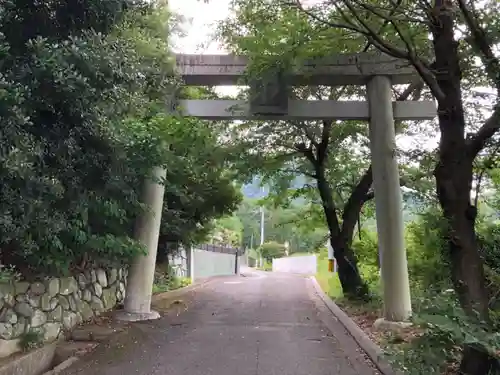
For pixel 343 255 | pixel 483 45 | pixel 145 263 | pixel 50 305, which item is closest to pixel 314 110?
pixel 145 263

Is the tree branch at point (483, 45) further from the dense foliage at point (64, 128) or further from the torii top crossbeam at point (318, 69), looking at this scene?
the torii top crossbeam at point (318, 69)

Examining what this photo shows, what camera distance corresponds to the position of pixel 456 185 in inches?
220

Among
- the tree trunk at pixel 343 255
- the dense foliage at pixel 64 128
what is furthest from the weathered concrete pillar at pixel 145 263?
the tree trunk at pixel 343 255

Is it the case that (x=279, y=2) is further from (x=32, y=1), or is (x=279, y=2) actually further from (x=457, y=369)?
(x=457, y=369)

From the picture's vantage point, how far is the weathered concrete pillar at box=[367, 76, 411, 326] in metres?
9.77

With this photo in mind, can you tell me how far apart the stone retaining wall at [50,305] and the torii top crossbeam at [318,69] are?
14.7 ft

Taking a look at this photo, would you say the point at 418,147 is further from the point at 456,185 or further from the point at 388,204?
the point at 456,185

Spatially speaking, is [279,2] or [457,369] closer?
[457,369]

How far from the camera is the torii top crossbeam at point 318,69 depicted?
1005 cm

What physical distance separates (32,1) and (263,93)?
5519mm

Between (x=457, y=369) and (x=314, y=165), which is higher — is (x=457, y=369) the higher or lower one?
the lower one

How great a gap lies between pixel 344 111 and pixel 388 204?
2.07 metres

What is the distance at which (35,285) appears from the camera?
7.39m

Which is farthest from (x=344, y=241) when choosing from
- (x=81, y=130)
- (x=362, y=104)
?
(x=81, y=130)
